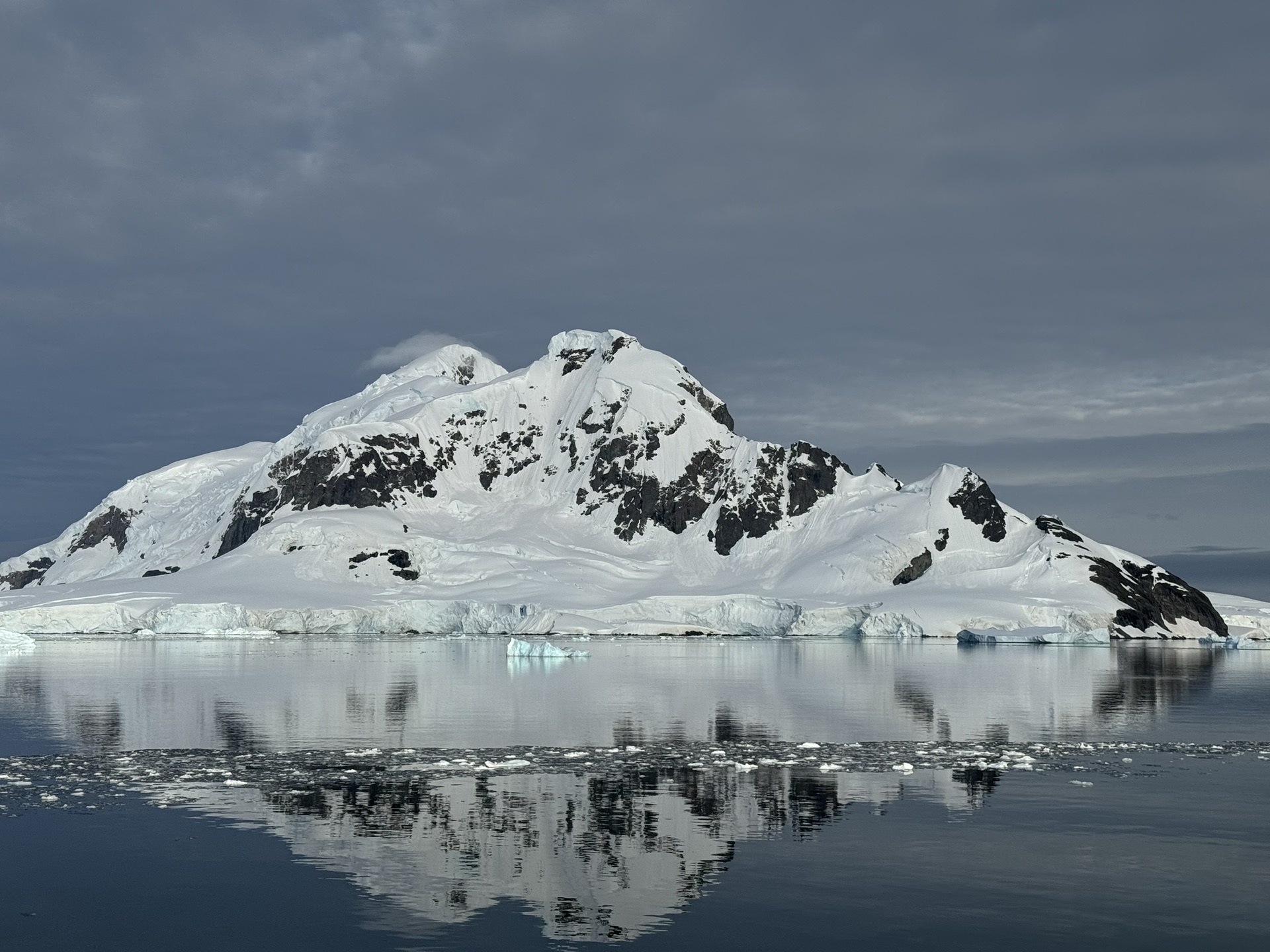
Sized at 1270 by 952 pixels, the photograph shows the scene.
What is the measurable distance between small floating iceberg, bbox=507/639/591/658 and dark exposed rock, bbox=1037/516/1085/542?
104531 millimetres

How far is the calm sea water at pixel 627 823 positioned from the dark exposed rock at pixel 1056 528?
13244cm

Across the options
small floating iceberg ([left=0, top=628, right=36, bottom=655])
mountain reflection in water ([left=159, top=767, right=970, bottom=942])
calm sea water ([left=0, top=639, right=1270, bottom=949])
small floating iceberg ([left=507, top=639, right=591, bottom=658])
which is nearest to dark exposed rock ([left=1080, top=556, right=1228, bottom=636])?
small floating iceberg ([left=507, top=639, right=591, bottom=658])

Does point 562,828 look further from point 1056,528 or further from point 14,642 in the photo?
point 1056,528

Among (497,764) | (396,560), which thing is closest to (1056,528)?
(396,560)

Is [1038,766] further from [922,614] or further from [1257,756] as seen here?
[922,614]

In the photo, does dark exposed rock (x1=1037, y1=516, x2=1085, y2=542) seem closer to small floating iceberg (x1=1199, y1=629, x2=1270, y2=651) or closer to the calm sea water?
small floating iceberg (x1=1199, y1=629, x2=1270, y2=651)

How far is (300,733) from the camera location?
126 ft

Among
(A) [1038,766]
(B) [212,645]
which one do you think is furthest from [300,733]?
(B) [212,645]

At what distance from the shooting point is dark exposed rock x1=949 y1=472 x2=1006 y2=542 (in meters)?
183

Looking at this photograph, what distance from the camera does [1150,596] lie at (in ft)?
556

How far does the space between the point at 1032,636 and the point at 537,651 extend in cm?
6993

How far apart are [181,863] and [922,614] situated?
135 m

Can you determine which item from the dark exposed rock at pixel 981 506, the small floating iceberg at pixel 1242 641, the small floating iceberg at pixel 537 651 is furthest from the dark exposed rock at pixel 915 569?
the small floating iceberg at pixel 537 651

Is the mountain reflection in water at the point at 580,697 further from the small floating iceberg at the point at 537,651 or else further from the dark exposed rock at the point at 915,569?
the dark exposed rock at the point at 915,569
